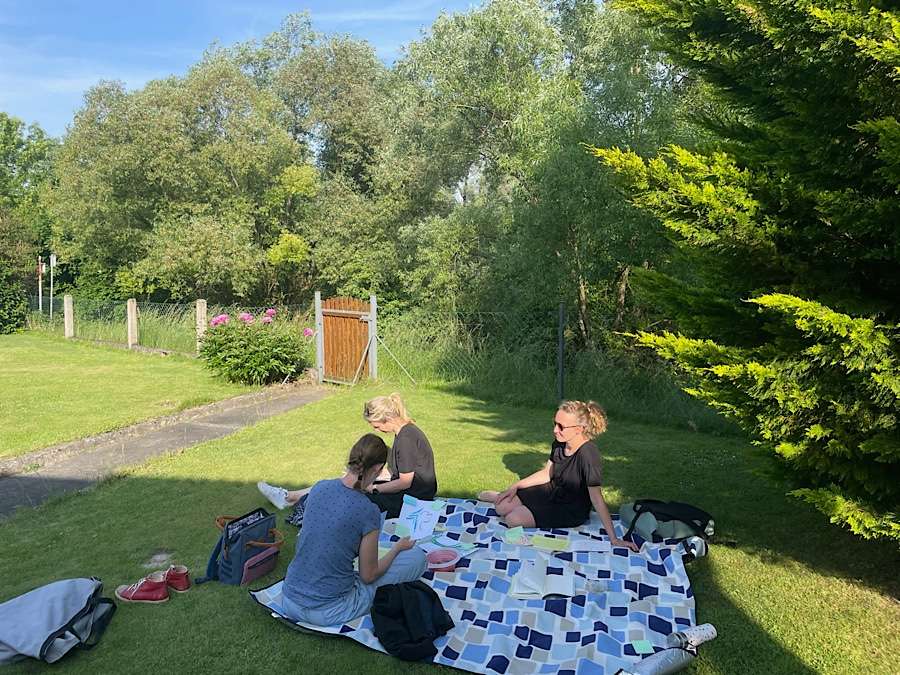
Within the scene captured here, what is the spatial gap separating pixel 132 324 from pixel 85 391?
22.8 ft

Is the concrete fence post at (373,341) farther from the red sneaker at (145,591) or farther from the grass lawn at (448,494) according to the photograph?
the red sneaker at (145,591)

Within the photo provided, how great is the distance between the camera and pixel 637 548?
4.55 m

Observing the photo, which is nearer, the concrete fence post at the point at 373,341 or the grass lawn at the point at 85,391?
the grass lawn at the point at 85,391

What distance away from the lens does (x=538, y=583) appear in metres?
3.99

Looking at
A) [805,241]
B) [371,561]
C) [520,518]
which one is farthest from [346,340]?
[805,241]

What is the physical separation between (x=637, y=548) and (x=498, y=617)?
1346 mm

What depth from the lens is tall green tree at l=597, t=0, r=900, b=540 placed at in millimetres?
3414

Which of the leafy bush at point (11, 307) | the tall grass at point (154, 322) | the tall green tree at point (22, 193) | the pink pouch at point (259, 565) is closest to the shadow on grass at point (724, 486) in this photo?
the pink pouch at point (259, 565)

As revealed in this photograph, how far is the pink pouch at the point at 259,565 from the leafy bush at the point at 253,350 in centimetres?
794

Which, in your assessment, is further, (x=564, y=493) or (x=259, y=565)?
(x=564, y=493)

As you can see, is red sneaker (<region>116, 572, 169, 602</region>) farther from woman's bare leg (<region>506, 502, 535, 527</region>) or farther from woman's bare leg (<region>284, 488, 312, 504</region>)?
woman's bare leg (<region>506, 502, 535, 527</region>)

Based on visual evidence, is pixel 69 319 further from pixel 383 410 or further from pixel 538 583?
pixel 538 583

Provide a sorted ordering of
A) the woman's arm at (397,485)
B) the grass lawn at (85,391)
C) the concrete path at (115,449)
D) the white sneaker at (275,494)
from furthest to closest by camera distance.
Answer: the grass lawn at (85,391), the concrete path at (115,449), the white sneaker at (275,494), the woman's arm at (397,485)

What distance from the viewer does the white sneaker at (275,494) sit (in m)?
5.72
